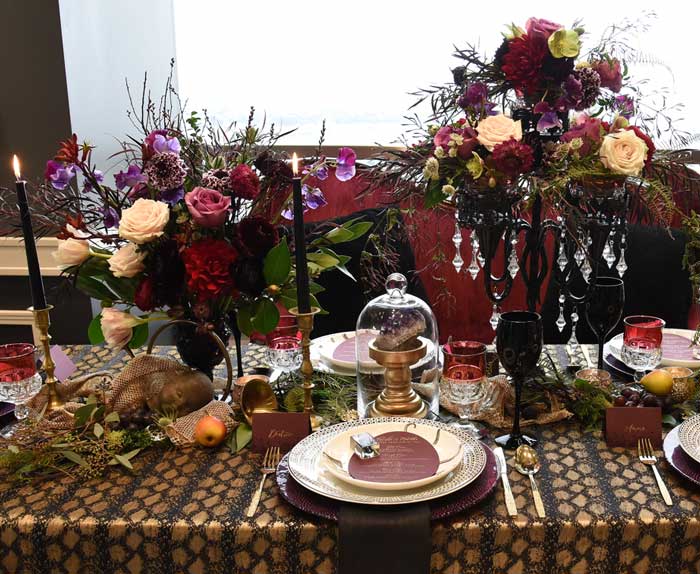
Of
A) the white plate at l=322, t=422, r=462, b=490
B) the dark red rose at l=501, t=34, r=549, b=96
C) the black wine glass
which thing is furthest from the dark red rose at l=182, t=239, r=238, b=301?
the black wine glass

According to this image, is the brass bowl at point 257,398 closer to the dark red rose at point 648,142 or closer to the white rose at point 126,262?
the white rose at point 126,262

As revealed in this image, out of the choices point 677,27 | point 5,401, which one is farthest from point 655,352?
point 677,27

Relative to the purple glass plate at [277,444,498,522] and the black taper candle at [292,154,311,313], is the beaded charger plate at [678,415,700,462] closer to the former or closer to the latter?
the purple glass plate at [277,444,498,522]

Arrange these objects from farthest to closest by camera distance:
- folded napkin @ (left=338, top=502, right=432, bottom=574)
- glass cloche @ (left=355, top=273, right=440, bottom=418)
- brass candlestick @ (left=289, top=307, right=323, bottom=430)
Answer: glass cloche @ (left=355, top=273, right=440, bottom=418)
brass candlestick @ (left=289, top=307, right=323, bottom=430)
folded napkin @ (left=338, top=502, right=432, bottom=574)

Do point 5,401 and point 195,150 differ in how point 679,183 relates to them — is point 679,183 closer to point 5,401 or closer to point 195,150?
point 195,150

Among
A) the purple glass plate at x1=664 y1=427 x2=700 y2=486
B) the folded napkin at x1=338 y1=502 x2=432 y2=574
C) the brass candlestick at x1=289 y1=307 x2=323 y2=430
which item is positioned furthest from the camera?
the brass candlestick at x1=289 y1=307 x2=323 y2=430

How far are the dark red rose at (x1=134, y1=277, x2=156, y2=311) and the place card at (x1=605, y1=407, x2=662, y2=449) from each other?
0.80m

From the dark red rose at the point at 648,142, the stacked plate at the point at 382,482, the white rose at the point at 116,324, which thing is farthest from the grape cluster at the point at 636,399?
the white rose at the point at 116,324

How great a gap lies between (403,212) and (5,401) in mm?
836

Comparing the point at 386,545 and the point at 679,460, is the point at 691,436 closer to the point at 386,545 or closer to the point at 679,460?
the point at 679,460

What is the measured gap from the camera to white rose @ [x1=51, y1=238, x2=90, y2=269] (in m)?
1.32

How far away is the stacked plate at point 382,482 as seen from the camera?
3.34 feet

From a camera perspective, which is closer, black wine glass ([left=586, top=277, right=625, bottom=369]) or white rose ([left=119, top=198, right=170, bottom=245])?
white rose ([left=119, top=198, right=170, bottom=245])

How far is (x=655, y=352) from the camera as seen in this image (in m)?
1.44
